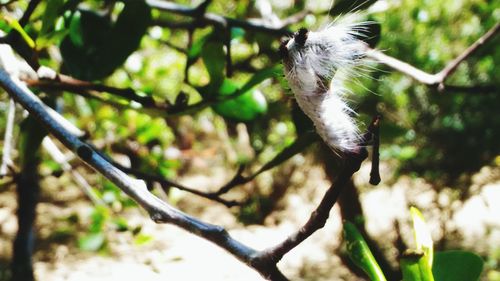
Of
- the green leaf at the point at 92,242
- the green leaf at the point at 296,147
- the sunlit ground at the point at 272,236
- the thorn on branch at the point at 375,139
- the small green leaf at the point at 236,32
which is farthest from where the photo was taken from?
A: the sunlit ground at the point at 272,236

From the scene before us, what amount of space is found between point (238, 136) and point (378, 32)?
13.1 ft

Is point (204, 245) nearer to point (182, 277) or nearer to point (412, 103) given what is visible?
point (182, 277)

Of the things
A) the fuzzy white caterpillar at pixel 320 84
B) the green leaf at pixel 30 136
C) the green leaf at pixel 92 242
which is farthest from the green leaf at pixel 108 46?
the green leaf at pixel 92 242

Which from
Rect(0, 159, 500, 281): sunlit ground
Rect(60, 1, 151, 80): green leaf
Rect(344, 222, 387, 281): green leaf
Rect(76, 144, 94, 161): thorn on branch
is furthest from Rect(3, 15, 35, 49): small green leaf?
Rect(0, 159, 500, 281): sunlit ground

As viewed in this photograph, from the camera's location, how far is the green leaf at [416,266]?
0.41 m

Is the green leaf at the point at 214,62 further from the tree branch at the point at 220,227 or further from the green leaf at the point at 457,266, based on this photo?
the green leaf at the point at 457,266

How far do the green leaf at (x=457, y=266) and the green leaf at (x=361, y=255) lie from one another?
0.09 metres

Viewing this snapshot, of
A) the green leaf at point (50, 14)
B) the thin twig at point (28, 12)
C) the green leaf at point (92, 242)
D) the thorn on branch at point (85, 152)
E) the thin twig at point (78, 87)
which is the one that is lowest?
the thorn on branch at point (85, 152)

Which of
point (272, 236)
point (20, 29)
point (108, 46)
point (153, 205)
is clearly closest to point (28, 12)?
point (20, 29)

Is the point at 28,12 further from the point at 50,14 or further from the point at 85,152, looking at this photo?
the point at 85,152

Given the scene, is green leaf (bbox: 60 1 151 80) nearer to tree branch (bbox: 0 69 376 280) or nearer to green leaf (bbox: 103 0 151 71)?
green leaf (bbox: 103 0 151 71)

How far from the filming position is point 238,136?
480 cm

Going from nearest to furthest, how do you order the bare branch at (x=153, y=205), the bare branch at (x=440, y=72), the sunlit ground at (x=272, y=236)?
the bare branch at (x=153, y=205) < the bare branch at (x=440, y=72) < the sunlit ground at (x=272, y=236)

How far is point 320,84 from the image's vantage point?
1.12 ft
